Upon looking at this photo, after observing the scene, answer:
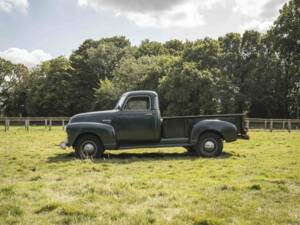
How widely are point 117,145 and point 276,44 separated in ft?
95.4

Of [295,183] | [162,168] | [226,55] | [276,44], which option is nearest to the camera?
[295,183]

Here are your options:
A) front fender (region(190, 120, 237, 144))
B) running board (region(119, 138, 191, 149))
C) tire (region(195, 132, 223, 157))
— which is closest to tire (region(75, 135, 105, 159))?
running board (region(119, 138, 191, 149))

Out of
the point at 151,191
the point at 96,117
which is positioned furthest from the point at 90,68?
the point at 151,191

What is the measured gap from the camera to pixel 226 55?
3812 cm

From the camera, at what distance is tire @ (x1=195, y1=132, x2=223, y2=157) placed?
10.3m

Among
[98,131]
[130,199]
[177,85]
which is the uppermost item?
[177,85]

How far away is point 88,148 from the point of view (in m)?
10.1

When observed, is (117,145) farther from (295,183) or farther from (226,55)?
(226,55)

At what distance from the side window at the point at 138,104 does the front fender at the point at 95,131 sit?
2.68 feet

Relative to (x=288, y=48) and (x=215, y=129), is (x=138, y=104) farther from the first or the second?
(x=288, y=48)

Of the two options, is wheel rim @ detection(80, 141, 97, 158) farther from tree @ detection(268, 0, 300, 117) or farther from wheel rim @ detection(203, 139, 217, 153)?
Result: tree @ detection(268, 0, 300, 117)

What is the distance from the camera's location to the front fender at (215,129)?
10.2m

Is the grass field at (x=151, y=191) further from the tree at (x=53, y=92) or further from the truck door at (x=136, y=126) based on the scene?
the tree at (x=53, y=92)

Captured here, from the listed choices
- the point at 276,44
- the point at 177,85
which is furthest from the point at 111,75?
the point at 276,44
